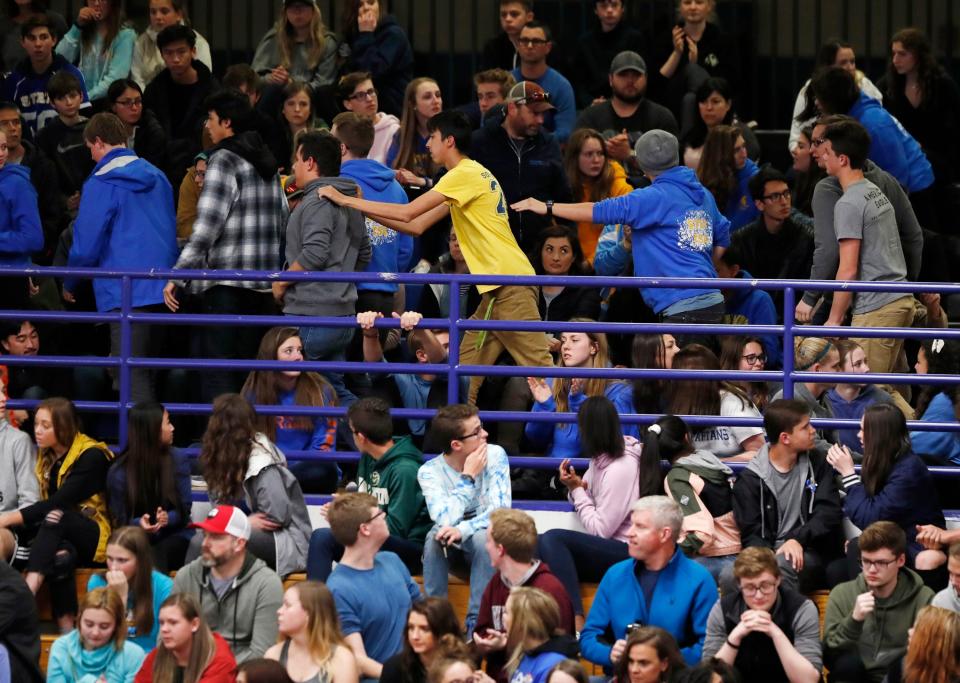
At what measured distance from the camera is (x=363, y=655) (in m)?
9.62

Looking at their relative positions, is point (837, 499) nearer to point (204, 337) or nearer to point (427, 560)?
point (427, 560)

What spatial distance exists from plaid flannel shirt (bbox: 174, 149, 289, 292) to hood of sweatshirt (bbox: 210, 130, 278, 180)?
3 centimetres

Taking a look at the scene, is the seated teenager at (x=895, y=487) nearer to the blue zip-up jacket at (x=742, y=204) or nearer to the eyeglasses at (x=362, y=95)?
the blue zip-up jacket at (x=742, y=204)

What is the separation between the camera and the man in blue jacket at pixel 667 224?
37.6ft

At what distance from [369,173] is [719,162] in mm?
2524

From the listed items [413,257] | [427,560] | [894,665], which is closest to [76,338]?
[413,257]

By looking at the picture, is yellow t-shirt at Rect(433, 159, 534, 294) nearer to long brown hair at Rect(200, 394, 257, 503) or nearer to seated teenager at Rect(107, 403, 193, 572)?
long brown hair at Rect(200, 394, 257, 503)

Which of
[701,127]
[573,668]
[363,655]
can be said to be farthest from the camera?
[701,127]

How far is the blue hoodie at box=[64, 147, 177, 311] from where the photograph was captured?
11.8 m

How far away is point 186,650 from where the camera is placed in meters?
9.44

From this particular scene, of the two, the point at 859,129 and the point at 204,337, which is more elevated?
the point at 859,129

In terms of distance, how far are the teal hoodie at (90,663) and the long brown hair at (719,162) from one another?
212 inches

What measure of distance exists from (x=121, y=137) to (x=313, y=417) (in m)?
2.09

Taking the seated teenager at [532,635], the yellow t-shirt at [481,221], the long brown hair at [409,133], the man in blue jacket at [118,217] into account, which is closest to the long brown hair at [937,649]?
the seated teenager at [532,635]
